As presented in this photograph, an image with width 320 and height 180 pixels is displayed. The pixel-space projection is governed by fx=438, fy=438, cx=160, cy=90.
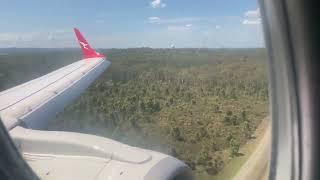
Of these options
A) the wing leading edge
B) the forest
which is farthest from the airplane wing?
the wing leading edge

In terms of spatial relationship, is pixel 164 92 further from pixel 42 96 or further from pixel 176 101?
pixel 42 96

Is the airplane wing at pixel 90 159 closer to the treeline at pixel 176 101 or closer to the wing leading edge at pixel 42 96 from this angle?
the treeline at pixel 176 101

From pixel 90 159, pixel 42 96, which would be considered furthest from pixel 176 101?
pixel 90 159

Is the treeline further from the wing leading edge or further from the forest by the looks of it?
the wing leading edge

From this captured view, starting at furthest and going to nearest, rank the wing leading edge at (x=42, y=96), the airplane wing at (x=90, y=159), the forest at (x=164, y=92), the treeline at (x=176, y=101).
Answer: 1. the wing leading edge at (x=42, y=96)
2. the treeline at (x=176, y=101)
3. the forest at (x=164, y=92)
4. the airplane wing at (x=90, y=159)

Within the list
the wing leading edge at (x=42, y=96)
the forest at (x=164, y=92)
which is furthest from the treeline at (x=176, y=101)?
the wing leading edge at (x=42, y=96)

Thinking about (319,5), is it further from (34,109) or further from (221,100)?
(221,100)

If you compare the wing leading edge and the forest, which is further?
the wing leading edge

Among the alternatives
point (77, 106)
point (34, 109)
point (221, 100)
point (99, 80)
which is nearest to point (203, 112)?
point (221, 100)

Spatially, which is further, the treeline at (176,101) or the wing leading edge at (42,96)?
the wing leading edge at (42,96)
